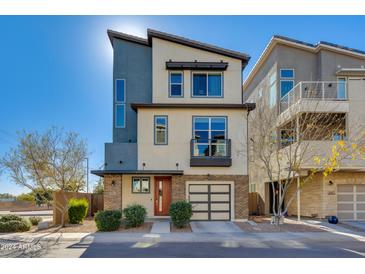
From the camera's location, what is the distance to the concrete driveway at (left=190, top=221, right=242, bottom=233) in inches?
614

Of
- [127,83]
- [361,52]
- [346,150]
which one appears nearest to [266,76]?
[361,52]

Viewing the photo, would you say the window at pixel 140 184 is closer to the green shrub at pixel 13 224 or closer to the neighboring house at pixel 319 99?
the green shrub at pixel 13 224

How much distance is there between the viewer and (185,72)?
20281 millimetres

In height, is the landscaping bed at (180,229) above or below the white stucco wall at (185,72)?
below

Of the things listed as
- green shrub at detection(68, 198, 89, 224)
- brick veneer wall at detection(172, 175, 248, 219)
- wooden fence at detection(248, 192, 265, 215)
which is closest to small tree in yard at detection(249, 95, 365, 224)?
brick veneer wall at detection(172, 175, 248, 219)

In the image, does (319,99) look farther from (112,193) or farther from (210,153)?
(112,193)

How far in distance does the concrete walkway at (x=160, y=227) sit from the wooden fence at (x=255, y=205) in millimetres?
7889

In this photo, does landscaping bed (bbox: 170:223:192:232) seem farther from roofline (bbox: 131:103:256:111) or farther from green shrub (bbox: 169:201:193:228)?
roofline (bbox: 131:103:256:111)

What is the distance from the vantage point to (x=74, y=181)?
2027 centimetres

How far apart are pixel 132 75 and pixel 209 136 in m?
5.78

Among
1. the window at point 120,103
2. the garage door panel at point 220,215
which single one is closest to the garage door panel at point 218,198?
the garage door panel at point 220,215

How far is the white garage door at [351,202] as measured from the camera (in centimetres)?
2042

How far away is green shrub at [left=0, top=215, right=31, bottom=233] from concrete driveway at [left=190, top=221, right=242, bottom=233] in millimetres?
7343
